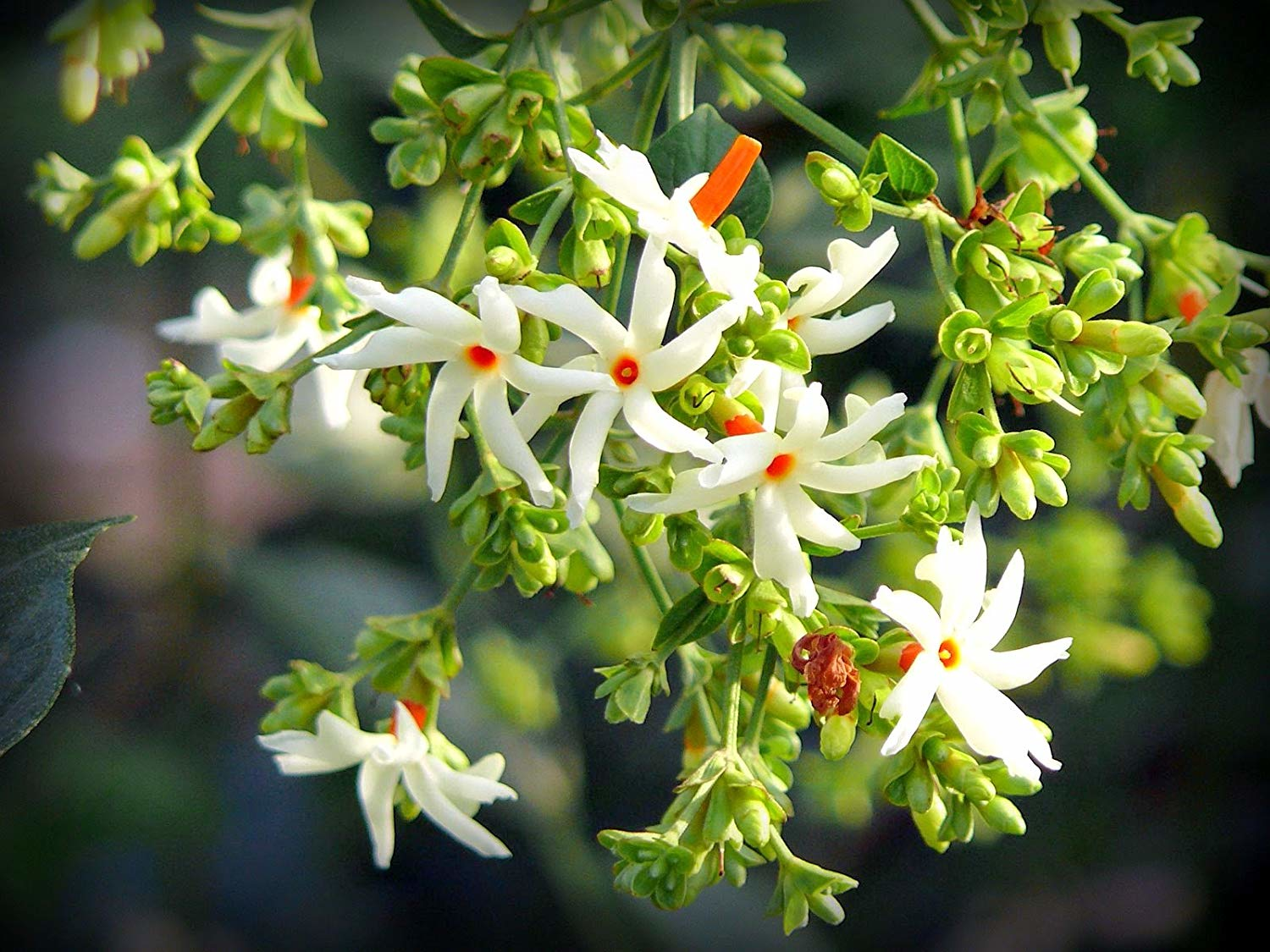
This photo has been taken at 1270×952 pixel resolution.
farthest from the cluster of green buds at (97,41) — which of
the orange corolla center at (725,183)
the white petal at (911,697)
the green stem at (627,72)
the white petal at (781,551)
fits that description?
the white petal at (911,697)

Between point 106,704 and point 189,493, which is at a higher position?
point 189,493

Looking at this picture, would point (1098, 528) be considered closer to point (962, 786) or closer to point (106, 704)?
point (962, 786)

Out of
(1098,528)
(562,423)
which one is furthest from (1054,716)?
(562,423)

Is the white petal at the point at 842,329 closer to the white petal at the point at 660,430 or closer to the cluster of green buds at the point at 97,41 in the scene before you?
the white petal at the point at 660,430

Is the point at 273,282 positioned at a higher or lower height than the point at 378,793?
higher

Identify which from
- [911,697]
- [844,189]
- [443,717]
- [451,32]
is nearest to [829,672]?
[911,697]

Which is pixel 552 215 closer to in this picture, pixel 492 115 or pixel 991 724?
pixel 492 115
